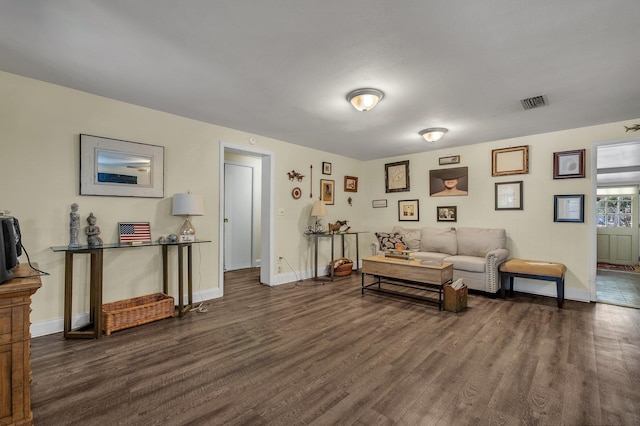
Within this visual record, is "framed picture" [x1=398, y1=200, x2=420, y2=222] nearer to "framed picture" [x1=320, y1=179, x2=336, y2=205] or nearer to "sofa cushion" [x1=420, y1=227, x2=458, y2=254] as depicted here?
"sofa cushion" [x1=420, y1=227, x2=458, y2=254]

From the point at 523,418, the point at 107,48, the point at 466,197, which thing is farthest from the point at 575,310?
the point at 107,48

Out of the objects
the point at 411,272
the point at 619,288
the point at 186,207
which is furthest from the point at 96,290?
the point at 619,288

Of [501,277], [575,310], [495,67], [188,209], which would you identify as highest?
[495,67]

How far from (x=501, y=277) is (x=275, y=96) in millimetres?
3906

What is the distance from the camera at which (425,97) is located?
9.88ft

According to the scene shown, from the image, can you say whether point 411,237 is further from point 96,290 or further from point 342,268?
point 96,290

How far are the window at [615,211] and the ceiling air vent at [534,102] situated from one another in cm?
614

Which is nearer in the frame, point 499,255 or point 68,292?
point 68,292

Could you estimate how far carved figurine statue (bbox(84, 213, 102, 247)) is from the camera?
2824 millimetres

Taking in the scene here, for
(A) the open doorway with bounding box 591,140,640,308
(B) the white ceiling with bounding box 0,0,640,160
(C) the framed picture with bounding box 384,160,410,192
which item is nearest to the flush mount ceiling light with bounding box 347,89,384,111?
(B) the white ceiling with bounding box 0,0,640,160

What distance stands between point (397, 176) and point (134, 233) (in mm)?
4721

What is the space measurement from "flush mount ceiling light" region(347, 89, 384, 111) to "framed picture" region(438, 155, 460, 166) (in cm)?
287

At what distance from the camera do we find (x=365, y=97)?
2838mm

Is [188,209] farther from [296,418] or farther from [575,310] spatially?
[575,310]
